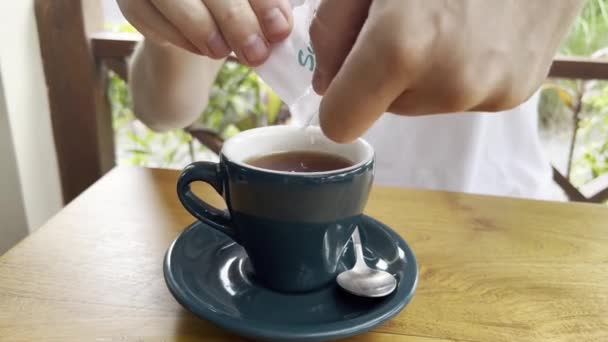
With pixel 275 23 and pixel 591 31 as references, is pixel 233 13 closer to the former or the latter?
pixel 275 23

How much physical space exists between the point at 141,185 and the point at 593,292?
45 centimetres

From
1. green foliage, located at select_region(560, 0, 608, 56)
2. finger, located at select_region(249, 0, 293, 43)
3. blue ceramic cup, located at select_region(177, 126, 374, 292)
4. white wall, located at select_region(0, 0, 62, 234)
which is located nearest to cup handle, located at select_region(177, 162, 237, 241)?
Result: blue ceramic cup, located at select_region(177, 126, 374, 292)

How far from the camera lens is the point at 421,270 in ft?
1.57

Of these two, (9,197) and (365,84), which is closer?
(365,84)

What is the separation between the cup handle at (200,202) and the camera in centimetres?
43

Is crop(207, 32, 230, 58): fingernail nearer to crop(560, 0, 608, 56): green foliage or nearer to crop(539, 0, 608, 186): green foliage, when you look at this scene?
crop(539, 0, 608, 186): green foliage

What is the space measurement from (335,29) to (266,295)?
0.21m

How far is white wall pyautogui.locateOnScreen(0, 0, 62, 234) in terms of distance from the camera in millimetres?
957

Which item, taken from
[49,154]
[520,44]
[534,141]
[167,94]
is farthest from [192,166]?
[49,154]

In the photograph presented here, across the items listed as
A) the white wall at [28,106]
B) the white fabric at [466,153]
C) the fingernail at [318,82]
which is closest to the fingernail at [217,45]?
the fingernail at [318,82]

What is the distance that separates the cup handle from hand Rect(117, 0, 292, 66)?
9 cm

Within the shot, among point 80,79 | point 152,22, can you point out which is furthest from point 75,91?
point 152,22

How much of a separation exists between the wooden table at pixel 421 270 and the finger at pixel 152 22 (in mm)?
182

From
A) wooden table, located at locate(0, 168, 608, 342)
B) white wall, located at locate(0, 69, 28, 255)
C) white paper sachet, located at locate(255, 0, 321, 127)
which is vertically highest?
white paper sachet, located at locate(255, 0, 321, 127)
